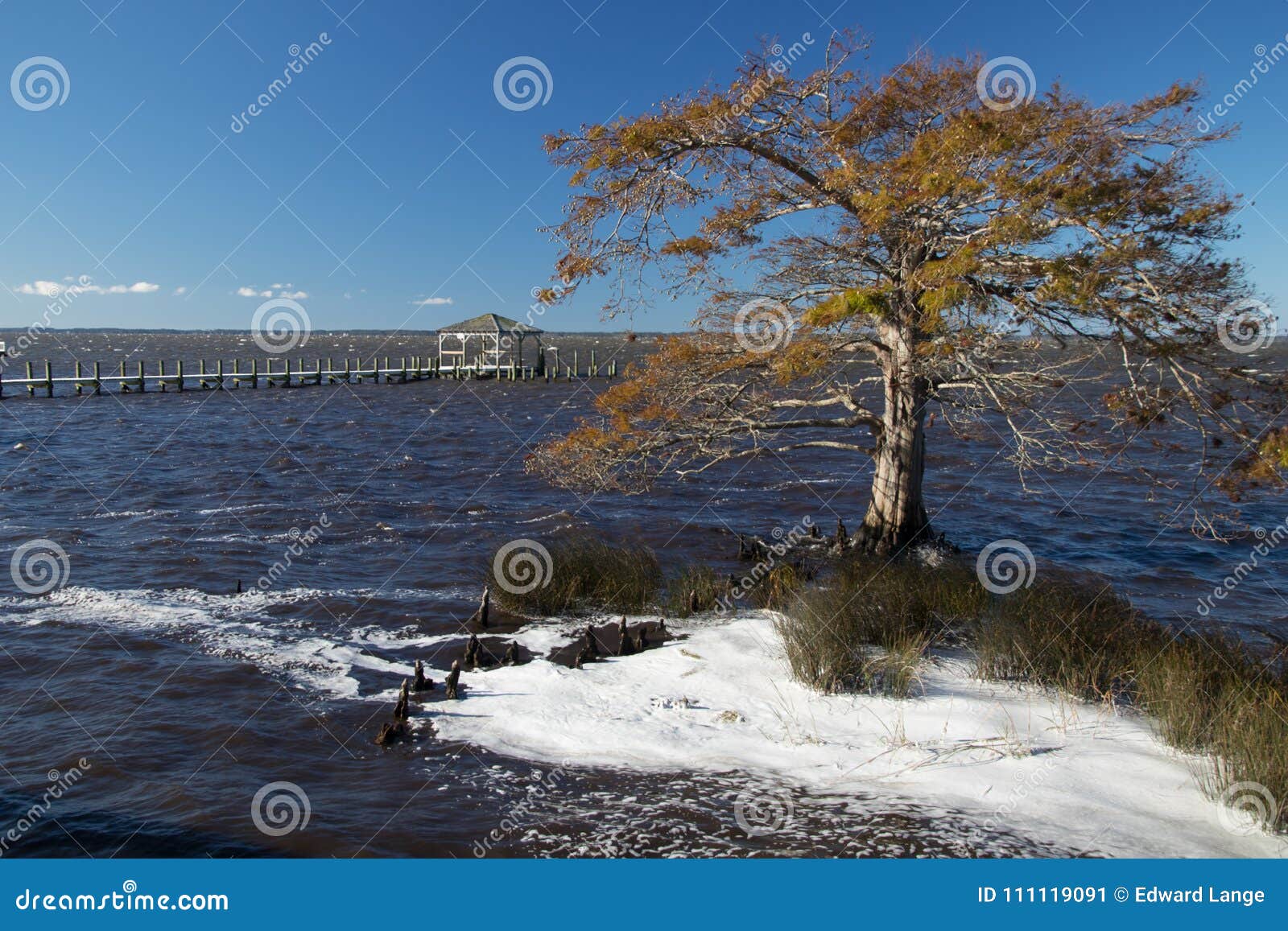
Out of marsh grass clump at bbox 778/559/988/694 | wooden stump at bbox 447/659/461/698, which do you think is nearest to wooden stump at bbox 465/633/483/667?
wooden stump at bbox 447/659/461/698

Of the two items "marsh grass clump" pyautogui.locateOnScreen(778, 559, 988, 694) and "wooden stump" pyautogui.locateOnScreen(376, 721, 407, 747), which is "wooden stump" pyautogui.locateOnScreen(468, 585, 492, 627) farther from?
"marsh grass clump" pyautogui.locateOnScreen(778, 559, 988, 694)

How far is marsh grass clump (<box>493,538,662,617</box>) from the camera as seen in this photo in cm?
1250

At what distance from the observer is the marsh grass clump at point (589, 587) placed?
41.0ft

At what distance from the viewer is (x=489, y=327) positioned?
63094 millimetres

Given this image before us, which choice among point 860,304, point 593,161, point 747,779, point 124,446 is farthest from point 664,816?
point 124,446

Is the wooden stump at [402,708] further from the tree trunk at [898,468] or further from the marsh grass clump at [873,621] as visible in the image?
the tree trunk at [898,468]

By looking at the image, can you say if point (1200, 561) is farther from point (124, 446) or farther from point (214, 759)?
point (124, 446)

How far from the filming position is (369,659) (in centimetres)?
1060

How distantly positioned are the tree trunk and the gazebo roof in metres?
49.8

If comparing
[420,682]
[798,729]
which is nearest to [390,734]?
[420,682]

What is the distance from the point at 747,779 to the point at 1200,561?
13949mm

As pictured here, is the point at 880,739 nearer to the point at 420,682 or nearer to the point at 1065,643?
the point at 1065,643

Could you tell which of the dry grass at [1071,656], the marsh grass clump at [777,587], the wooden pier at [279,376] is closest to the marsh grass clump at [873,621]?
the dry grass at [1071,656]

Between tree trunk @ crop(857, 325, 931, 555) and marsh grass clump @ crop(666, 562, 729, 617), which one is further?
tree trunk @ crop(857, 325, 931, 555)
